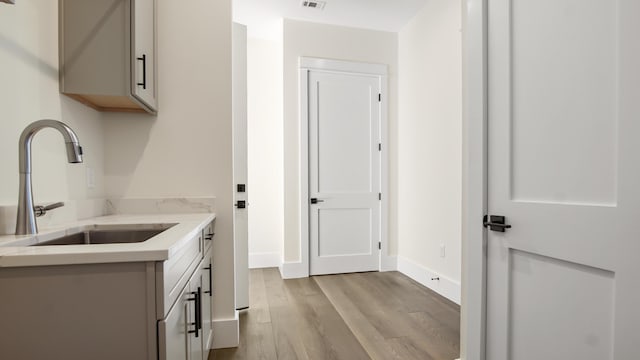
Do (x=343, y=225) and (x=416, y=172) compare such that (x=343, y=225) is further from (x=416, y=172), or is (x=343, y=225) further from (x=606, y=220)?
(x=606, y=220)

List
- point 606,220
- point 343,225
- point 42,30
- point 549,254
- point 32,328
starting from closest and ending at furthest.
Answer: point 32,328 → point 606,220 → point 549,254 → point 42,30 → point 343,225

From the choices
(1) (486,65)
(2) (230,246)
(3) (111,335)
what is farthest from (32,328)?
(1) (486,65)

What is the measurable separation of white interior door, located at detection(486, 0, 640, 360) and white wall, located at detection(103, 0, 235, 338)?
151cm

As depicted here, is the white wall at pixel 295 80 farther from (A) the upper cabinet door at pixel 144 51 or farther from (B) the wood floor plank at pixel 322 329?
(A) the upper cabinet door at pixel 144 51

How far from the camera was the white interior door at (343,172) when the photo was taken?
3631 millimetres

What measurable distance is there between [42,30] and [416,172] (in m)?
3.11

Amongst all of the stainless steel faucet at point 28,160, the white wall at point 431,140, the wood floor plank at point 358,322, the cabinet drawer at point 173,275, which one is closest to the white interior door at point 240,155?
the wood floor plank at point 358,322

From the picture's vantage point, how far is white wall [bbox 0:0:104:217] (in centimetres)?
119

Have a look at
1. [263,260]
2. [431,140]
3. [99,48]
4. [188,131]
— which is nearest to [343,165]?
[431,140]

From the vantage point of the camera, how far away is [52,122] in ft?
3.64

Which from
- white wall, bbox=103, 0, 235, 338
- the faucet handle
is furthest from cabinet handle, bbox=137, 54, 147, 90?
the faucet handle

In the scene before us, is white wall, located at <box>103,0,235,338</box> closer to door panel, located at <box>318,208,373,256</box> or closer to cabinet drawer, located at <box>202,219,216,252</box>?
cabinet drawer, located at <box>202,219,216,252</box>

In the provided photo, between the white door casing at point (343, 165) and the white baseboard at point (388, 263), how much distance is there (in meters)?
0.06

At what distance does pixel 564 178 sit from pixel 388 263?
283 centimetres
